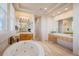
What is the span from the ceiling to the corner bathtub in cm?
44

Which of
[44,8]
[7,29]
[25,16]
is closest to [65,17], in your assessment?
[44,8]

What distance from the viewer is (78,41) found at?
4.19ft

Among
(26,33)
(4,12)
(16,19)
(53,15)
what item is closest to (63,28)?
(53,15)

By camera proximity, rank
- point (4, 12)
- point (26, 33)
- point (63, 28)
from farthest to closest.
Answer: point (63, 28) < point (26, 33) < point (4, 12)

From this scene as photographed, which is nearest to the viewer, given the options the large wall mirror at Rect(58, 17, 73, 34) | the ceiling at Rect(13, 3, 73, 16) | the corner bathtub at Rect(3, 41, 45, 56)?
the corner bathtub at Rect(3, 41, 45, 56)

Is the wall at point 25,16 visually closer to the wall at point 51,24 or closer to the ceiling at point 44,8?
the ceiling at point 44,8

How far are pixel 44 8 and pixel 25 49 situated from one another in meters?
0.61

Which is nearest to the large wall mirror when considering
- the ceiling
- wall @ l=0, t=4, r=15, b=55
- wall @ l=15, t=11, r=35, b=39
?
the ceiling

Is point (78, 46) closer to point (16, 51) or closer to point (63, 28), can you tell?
point (63, 28)

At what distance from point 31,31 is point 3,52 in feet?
1.59

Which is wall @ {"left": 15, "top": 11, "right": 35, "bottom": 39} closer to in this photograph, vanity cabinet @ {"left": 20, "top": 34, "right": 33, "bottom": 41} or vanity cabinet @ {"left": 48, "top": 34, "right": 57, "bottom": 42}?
vanity cabinet @ {"left": 20, "top": 34, "right": 33, "bottom": 41}

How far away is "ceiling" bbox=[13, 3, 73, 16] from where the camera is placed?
1.22m

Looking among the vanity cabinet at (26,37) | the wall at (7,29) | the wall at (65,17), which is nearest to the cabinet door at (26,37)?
the vanity cabinet at (26,37)

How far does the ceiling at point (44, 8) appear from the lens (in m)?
1.22
